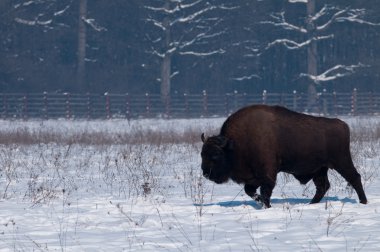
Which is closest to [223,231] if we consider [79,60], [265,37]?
[79,60]

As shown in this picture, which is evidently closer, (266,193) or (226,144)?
(266,193)

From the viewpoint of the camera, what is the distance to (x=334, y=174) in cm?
1472

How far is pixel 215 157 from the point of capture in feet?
36.5

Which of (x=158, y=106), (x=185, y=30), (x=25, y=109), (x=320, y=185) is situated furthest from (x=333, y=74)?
(x=320, y=185)

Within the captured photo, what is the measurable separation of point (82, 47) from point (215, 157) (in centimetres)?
4064

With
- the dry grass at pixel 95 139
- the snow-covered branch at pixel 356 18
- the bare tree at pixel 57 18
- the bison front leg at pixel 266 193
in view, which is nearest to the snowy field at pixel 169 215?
the bison front leg at pixel 266 193

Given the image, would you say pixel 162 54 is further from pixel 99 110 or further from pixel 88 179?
pixel 88 179

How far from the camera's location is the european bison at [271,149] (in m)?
11.2

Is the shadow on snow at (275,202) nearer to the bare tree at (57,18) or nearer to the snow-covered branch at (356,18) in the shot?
the snow-covered branch at (356,18)

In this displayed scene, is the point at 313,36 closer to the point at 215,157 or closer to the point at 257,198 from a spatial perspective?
the point at 257,198

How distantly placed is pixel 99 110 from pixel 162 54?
4820 mm

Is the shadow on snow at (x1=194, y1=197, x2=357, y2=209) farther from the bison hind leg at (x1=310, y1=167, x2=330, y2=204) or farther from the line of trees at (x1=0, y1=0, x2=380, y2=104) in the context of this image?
the line of trees at (x1=0, y1=0, x2=380, y2=104)

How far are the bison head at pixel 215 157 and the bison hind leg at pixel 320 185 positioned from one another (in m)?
1.25

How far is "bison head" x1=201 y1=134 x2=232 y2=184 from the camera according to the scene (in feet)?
36.5
